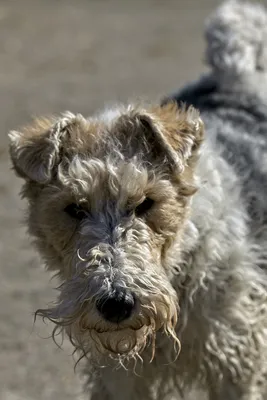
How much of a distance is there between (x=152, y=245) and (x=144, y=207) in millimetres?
170

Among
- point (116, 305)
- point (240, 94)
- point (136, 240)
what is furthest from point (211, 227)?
point (240, 94)

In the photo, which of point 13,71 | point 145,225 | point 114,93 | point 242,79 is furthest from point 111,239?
point 13,71

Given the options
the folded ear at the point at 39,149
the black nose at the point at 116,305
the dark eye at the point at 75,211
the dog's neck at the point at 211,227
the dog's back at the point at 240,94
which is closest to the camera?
the black nose at the point at 116,305

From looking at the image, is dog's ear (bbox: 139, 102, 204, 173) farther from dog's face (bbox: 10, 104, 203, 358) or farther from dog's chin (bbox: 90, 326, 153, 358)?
dog's chin (bbox: 90, 326, 153, 358)

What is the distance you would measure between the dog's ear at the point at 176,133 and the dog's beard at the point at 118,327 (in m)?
0.66

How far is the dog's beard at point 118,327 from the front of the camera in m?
4.27

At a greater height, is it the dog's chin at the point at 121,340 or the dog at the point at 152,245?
the dog at the point at 152,245

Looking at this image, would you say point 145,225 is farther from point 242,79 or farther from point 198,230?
point 242,79

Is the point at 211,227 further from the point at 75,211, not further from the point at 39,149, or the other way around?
the point at 39,149

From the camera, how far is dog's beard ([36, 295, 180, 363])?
4.27m

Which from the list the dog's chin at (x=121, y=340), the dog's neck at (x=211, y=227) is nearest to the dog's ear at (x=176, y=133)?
the dog's neck at (x=211, y=227)

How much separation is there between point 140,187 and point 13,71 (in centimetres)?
958

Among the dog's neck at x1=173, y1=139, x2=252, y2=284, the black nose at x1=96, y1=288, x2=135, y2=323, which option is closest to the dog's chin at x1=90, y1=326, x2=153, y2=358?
the black nose at x1=96, y1=288, x2=135, y2=323

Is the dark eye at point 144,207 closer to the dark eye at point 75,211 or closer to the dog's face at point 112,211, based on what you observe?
the dog's face at point 112,211
